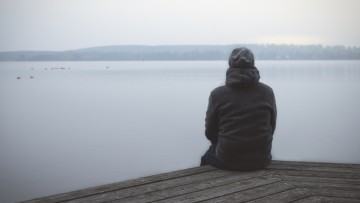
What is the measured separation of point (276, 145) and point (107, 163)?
208 inches

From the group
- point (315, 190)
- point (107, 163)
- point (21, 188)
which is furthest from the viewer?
point (107, 163)

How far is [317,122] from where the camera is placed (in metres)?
17.8

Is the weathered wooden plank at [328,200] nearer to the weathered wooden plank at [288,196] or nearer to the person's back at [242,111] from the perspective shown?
the weathered wooden plank at [288,196]

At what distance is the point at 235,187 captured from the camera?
151 inches

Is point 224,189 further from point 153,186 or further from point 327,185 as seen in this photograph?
point 327,185

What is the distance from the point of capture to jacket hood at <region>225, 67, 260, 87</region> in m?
4.02

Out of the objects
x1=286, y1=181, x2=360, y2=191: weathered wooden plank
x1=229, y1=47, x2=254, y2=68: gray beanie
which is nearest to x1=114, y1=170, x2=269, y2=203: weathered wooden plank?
x1=286, y1=181, x2=360, y2=191: weathered wooden plank

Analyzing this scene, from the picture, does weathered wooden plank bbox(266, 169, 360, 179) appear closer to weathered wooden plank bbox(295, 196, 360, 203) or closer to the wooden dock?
the wooden dock

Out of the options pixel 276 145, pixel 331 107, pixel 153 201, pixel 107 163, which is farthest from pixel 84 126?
pixel 153 201

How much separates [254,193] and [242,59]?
123 cm

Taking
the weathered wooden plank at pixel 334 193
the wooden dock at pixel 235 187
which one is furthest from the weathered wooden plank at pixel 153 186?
the weathered wooden plank at pixel 334 193

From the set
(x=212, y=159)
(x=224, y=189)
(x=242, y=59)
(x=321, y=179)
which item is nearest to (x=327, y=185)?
(x=321, y=179)

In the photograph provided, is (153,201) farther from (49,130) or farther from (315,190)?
(49,130)

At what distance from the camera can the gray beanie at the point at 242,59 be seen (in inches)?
159
